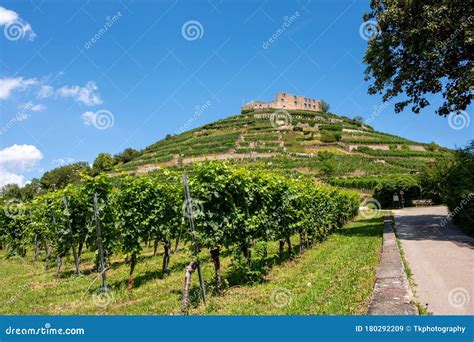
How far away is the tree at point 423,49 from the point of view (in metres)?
15.9

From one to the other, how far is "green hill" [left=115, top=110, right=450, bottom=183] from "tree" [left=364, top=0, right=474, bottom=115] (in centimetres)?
4257

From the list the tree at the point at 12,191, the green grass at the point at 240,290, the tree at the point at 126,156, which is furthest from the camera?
the tree at the point at 126,156

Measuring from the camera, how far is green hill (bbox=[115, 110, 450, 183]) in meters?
73.1

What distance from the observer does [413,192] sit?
150 feet

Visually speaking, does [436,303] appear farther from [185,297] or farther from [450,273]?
[185,297]

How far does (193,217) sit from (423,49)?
1464 centimetres
